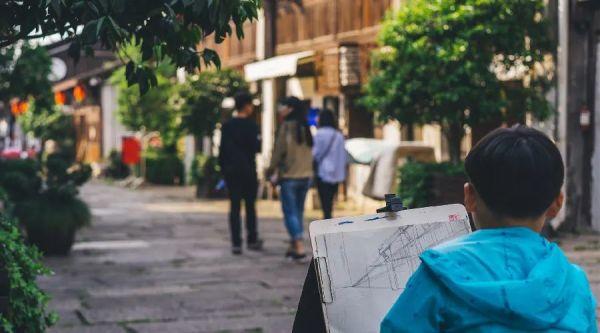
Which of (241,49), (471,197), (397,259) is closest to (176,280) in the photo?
(397,259)

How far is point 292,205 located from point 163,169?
2028 cm

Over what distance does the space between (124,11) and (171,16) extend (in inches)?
8.0

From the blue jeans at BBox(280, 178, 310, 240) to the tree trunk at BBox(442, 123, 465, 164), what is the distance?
10.7 ft

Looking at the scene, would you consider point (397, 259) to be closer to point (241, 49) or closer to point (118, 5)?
A: point (118, 5)

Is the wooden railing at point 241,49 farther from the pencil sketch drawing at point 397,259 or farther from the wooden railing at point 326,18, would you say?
the pencil sketch drawing at point 397,259

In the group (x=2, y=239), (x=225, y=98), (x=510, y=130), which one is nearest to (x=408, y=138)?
(x=225, y=98)

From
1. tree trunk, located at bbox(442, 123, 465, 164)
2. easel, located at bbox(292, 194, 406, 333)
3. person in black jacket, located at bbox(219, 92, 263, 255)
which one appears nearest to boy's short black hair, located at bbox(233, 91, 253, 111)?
person in black jacket, located at bbox(219, 92, 263, 255)

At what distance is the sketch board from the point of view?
274 centimetres

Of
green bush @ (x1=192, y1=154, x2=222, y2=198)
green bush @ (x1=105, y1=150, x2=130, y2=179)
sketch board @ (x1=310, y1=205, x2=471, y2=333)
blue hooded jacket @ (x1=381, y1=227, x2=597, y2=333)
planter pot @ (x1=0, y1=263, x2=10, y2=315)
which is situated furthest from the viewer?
green bush @ (x1=105, y1=150, x2=130, y2=179)

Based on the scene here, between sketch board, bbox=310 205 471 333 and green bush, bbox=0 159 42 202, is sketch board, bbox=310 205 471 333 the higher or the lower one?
the higher one

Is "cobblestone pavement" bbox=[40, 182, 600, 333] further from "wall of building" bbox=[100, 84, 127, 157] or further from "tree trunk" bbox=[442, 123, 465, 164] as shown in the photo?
"wall of building" bbox=[100, 84, 127, 157]

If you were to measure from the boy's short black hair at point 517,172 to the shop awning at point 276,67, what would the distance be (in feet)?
54.6

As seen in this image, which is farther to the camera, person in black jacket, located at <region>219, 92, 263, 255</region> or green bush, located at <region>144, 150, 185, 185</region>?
green bush, located at <region>144, 150, 185, 185</region>

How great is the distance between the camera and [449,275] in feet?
7.01
